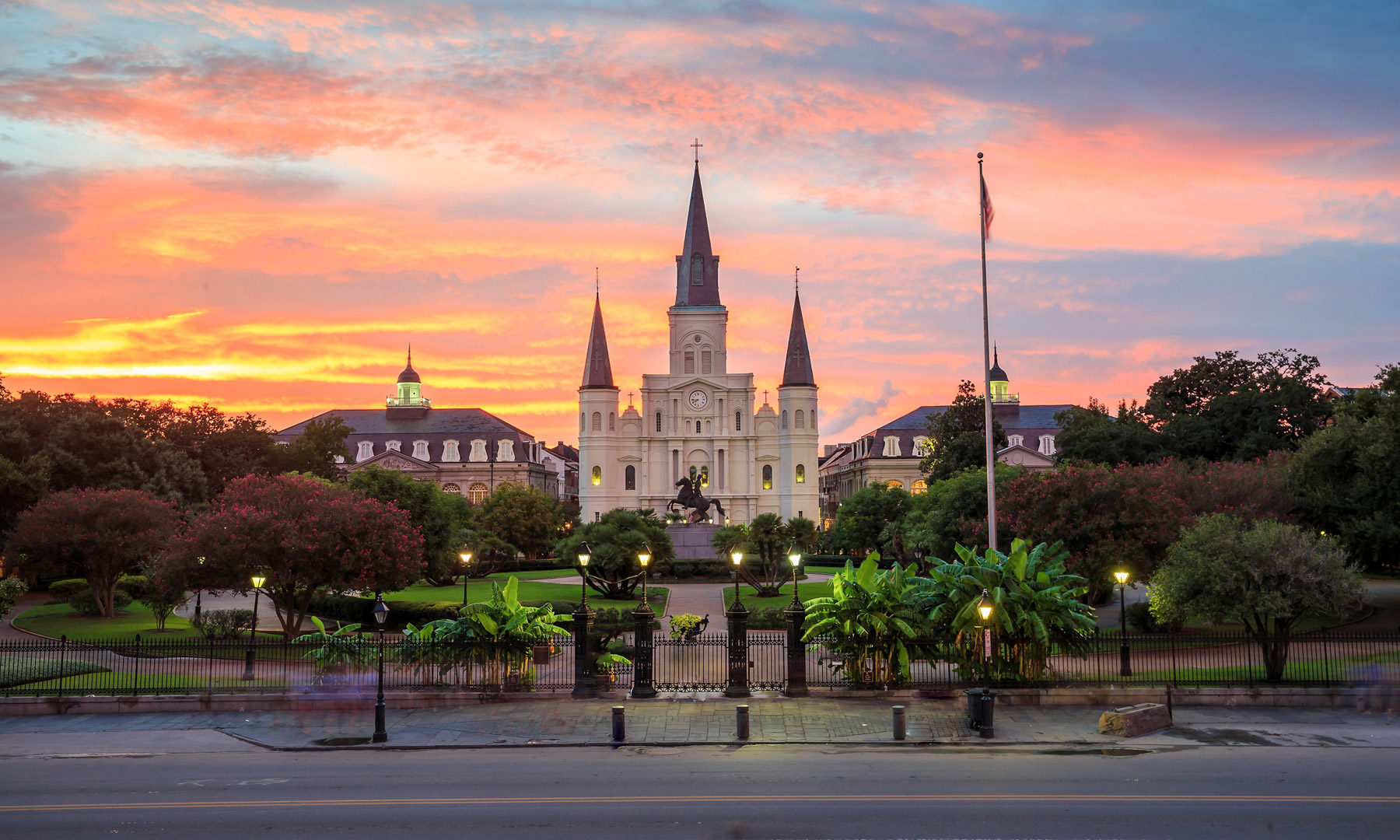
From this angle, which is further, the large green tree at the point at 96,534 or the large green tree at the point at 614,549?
the large green tree at the point at 614,549

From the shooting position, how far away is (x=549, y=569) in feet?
224

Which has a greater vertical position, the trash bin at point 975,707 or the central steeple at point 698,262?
the central steeple at point 698,262

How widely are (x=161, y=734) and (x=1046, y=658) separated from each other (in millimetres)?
17698

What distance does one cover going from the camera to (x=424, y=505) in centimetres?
4666

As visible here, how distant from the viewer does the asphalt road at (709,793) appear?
12.5 meters

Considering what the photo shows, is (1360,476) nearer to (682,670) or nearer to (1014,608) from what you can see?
(1014,608)

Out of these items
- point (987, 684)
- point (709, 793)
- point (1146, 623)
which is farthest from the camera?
point (1146, 623)

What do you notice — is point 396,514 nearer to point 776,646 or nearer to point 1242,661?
point 776,646

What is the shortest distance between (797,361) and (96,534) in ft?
245

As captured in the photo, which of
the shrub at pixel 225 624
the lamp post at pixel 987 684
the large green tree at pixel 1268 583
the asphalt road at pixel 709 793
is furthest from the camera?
the shrub at pixel 225 624

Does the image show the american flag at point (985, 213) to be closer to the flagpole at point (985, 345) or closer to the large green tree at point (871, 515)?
the flagpole at point (985, 345)

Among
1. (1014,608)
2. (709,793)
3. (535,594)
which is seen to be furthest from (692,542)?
(709,793)

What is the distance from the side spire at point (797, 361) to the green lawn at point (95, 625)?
2767 inches

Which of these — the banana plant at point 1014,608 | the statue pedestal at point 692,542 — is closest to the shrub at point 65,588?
the statue pedestal at point 692,542
